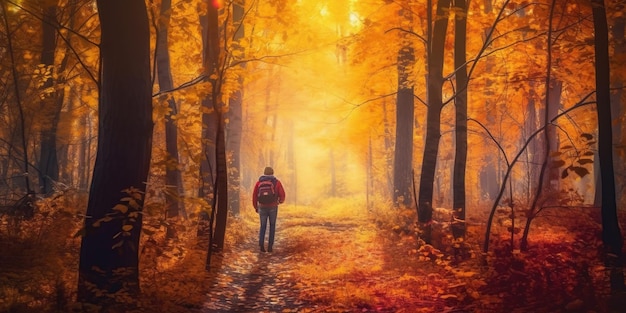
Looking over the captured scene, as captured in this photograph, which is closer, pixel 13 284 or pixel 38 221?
pixel 13 284

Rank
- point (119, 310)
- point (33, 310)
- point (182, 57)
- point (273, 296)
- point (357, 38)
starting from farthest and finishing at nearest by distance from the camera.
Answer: point (182, 57) → point (357, 38) → point (273, 296) → point (119, 310) → point (33, 310)

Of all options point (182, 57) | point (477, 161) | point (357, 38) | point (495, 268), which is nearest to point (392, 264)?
point (495, 268)

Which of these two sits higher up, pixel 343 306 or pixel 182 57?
pixel 182 57

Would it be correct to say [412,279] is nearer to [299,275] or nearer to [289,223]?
[299,275]

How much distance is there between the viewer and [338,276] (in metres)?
7.61

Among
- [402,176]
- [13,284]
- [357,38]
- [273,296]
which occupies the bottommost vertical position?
[273,296]

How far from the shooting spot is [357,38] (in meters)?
12.3

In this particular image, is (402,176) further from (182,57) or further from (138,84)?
(138,84)

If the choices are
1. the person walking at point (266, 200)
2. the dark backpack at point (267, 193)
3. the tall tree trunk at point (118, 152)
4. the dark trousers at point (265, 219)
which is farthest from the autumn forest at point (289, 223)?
the dark backpack at point (267, 193)

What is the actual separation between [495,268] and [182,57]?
1218 cm

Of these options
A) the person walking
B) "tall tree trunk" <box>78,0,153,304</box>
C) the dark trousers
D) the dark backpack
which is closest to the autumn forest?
"tall tree trunk" <box>78,0,153,304</box>

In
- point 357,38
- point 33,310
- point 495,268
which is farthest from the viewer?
point 357,38

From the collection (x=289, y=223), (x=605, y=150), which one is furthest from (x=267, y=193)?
(x=605, y=150)

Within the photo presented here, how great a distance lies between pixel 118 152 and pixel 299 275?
163 inches
